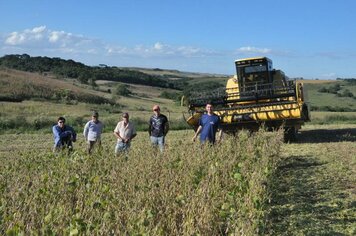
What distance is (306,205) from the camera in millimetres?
6523

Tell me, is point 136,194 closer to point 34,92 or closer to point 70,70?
point 34,92

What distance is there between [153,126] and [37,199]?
5.81 m

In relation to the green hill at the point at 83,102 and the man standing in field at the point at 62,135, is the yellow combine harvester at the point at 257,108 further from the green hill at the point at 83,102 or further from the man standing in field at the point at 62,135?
the man standing in field at the point at 62,135

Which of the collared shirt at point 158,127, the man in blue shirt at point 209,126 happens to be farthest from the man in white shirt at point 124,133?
the man in blue shirt at point 209,126

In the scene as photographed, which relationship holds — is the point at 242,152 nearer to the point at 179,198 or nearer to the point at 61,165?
the point at 61,165

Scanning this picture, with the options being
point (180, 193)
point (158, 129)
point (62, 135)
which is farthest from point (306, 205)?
point (62, 135)

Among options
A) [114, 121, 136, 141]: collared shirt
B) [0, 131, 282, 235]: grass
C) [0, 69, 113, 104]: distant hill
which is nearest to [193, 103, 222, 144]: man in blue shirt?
[114, 121, 136, 141]: collared shirt

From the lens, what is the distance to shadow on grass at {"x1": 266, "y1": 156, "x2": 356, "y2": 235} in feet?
17.9

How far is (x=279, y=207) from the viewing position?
6.40 m

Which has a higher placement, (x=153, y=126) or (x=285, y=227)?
(x=153, y=126)

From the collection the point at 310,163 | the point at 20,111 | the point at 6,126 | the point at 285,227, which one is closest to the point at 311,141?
the point at 310,163

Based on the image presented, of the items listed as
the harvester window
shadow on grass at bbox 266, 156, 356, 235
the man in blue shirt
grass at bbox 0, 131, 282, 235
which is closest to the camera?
grass at bbox 0, 131, 282, 235

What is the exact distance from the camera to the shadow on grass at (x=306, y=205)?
5.47 metres

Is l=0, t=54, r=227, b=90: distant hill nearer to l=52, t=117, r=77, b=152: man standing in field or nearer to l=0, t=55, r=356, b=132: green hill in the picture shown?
l=0, t=55, r=356, b=132: green hill
